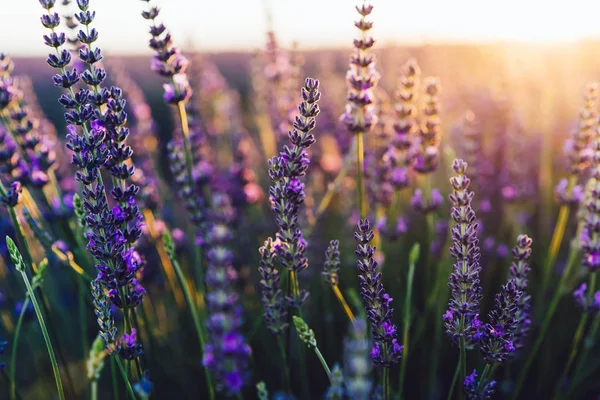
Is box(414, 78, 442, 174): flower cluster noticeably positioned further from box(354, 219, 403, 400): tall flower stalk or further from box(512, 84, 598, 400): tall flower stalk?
box(354, 219, 403, 400): tall flower stalk

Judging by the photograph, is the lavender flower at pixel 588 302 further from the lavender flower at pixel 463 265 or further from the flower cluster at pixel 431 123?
the flower cluster at pixel 431 123

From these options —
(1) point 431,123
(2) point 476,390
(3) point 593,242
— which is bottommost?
(2) point 476,390

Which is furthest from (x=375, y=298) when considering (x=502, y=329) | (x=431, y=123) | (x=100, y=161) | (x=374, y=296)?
(x=431, y=123)

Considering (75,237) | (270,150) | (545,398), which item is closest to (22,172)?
(75,237)

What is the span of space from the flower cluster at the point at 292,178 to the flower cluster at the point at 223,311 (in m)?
0.37

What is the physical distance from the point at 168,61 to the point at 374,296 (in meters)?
1.39

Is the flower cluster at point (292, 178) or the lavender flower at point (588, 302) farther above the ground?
the flower cluster at point (292, 178)

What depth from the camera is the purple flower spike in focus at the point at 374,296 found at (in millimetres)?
1451

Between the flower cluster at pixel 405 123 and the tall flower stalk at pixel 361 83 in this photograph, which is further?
the flower cluster at pixel 405 123

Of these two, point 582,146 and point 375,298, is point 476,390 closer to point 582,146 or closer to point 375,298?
point 375,298

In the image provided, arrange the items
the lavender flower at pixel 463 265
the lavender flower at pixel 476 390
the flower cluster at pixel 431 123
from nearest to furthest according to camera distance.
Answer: the lavender flower at pixel 463 265
the lavender flower at pixel 476 390
the flower cluster at pixel 431 123

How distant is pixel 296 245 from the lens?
1603 mm

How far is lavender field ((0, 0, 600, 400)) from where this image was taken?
1.52m

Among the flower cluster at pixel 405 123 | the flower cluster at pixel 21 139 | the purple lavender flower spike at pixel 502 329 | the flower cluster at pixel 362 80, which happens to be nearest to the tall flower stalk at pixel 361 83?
the flower cluster at pixel 362 80
